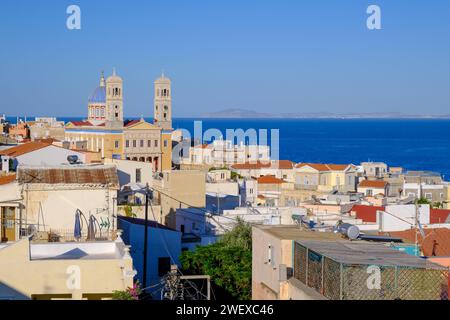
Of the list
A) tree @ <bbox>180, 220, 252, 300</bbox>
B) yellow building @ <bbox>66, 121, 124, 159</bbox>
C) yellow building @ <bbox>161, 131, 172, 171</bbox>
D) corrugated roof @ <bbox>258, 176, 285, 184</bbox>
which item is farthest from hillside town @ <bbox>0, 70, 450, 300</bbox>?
yellow building @ <bbox>161, 131, 172, 171</bbox>

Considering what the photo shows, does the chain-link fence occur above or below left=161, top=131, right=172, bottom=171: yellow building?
above

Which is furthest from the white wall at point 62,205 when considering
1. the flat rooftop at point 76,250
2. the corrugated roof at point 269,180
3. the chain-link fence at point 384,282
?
the corrugated roof at point 269,180

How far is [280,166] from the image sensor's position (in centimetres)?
6281

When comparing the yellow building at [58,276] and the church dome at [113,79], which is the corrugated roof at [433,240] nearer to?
the yellow building at [58,276]

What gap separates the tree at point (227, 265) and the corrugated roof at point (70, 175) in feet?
9.00

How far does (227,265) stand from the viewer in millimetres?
17125

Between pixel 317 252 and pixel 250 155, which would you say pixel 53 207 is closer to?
pixel 317 252

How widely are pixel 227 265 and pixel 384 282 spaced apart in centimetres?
804

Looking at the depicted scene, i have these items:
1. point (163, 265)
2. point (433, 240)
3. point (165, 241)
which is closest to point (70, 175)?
point (163, 265)

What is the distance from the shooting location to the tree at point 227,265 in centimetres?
1639

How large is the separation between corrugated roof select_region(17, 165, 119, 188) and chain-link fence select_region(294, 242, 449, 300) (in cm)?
698

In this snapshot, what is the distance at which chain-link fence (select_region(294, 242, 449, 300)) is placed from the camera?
9.24 meters

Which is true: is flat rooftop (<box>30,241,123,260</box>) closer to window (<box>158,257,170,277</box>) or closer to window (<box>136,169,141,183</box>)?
window (<box>158,257,170,277</box>)
